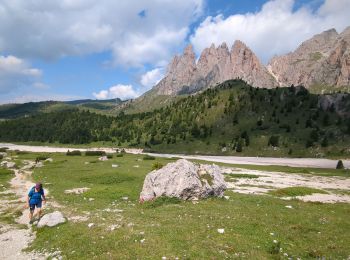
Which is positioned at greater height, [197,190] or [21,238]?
[197,190]

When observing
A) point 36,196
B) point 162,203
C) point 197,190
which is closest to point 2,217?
point 36,196

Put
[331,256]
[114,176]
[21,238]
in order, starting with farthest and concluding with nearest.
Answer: [114,176], [21,238], [331,256]

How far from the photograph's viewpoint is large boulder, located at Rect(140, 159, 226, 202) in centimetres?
3353

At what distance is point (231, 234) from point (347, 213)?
16675 millimetres

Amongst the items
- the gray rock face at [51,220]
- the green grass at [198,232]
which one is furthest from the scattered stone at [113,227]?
the gray rock face at [51,220]

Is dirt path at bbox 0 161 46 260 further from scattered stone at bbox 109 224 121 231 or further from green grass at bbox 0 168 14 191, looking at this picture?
green grass at bbox 0 168 14 191

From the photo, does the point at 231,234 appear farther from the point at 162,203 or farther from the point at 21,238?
the point at 21,238

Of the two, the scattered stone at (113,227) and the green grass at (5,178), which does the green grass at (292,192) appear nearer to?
the scattered stone at (113,227)

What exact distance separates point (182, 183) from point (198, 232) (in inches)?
505

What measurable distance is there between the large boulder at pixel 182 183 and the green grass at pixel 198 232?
4.37 ft

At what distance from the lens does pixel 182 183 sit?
33469 millimetres

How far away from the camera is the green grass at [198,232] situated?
58.6ft

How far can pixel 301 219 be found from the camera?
84.7ft

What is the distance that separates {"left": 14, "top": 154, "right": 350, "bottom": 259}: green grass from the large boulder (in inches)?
52.4
